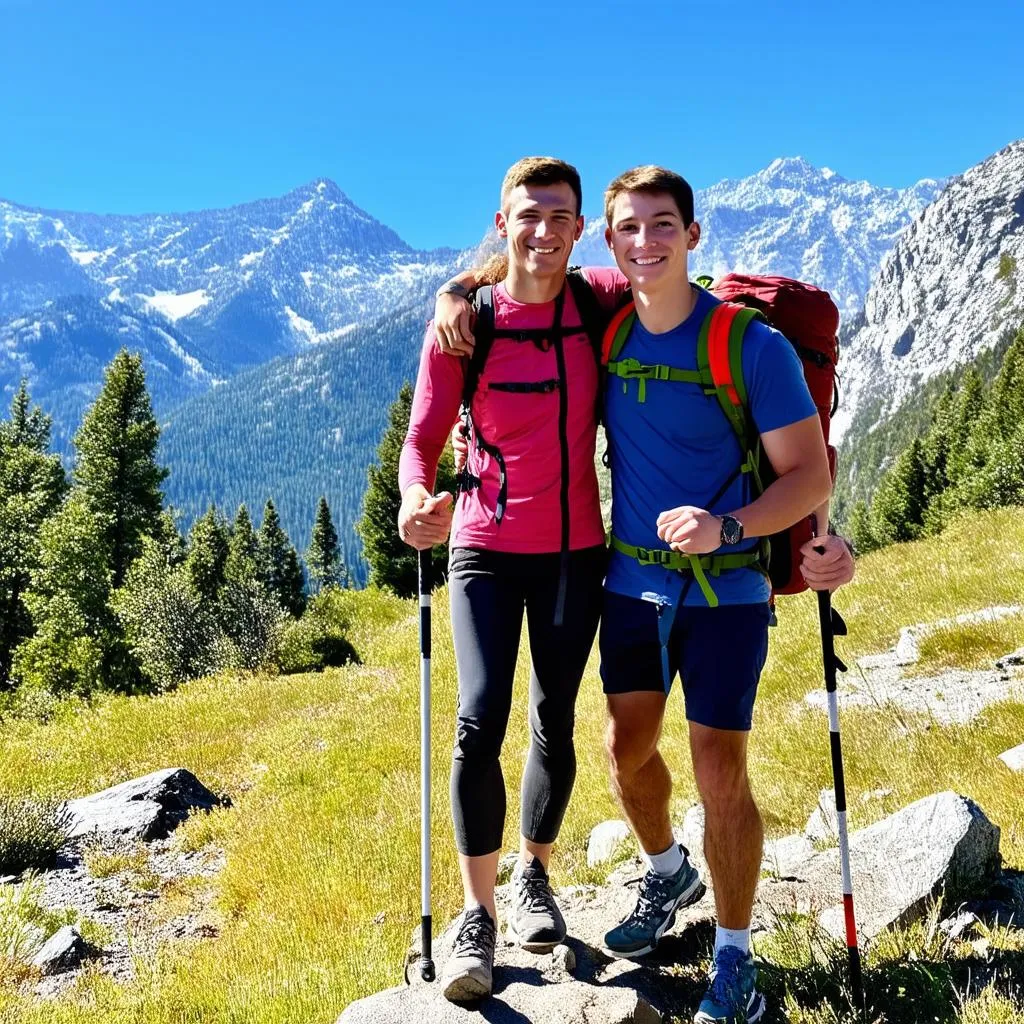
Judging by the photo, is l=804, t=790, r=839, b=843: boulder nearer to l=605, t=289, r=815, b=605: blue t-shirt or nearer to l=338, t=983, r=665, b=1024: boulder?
l=338, t=983, r=665, b=1024: boulder

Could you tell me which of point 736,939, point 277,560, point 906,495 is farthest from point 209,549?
point 736,939

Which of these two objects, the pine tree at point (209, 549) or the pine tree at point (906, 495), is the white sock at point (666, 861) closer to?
the pine tree at point (209, 549)

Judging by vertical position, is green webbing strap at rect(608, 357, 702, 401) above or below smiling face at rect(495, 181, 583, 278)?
below

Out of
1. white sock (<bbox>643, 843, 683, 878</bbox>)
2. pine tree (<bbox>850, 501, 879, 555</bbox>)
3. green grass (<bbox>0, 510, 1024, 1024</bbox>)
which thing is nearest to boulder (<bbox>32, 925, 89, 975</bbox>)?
green grass (<bbox>0, 510, 1024, 1024</bbox>)

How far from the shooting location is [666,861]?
14.1 feet

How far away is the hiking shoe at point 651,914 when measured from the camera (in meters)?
4.17

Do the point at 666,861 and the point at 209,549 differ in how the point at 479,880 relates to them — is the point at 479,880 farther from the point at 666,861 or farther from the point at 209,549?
the point at 209,549

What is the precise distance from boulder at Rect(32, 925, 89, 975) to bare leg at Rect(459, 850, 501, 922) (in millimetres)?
3302

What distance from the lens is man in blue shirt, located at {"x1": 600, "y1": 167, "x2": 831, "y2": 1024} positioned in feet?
11.3

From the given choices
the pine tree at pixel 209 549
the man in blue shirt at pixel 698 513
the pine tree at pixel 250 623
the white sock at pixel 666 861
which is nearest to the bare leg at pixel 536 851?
the white sock at pixel 666 861

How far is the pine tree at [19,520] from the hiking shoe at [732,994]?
3481 cm

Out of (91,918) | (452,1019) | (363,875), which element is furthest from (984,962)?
(91,918)

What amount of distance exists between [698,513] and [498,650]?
1.19m

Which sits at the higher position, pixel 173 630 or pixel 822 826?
pixel 822 826
